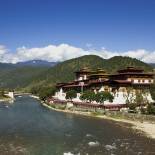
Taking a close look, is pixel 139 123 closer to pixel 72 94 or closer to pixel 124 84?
pixel 124 84

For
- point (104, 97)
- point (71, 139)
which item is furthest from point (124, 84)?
point (71, 139)

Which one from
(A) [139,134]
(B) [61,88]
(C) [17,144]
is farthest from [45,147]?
(B) [61,88]

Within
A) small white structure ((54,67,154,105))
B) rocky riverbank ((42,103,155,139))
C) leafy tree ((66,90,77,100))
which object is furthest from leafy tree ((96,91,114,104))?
leafy tree ((66,90,77,100))

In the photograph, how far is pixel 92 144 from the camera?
5588 cm

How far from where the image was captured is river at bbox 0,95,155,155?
51669mm

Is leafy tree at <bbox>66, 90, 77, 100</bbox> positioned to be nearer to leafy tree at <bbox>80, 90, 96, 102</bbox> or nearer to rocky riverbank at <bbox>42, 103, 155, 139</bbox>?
leafy tree at <bbox>80, 90, 96, 102</bbox>

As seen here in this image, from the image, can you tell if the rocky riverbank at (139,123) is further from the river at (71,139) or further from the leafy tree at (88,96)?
the leafy tree at (88,96)

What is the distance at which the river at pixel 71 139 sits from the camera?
5167 centimetres

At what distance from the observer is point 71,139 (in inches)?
2371

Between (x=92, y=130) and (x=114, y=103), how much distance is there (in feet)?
116

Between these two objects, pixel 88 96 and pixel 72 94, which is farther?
pixel 72 94

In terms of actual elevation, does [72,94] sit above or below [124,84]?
below

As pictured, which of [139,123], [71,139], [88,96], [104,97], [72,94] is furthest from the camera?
[72,94]

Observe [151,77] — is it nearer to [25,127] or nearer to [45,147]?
[25,127]
